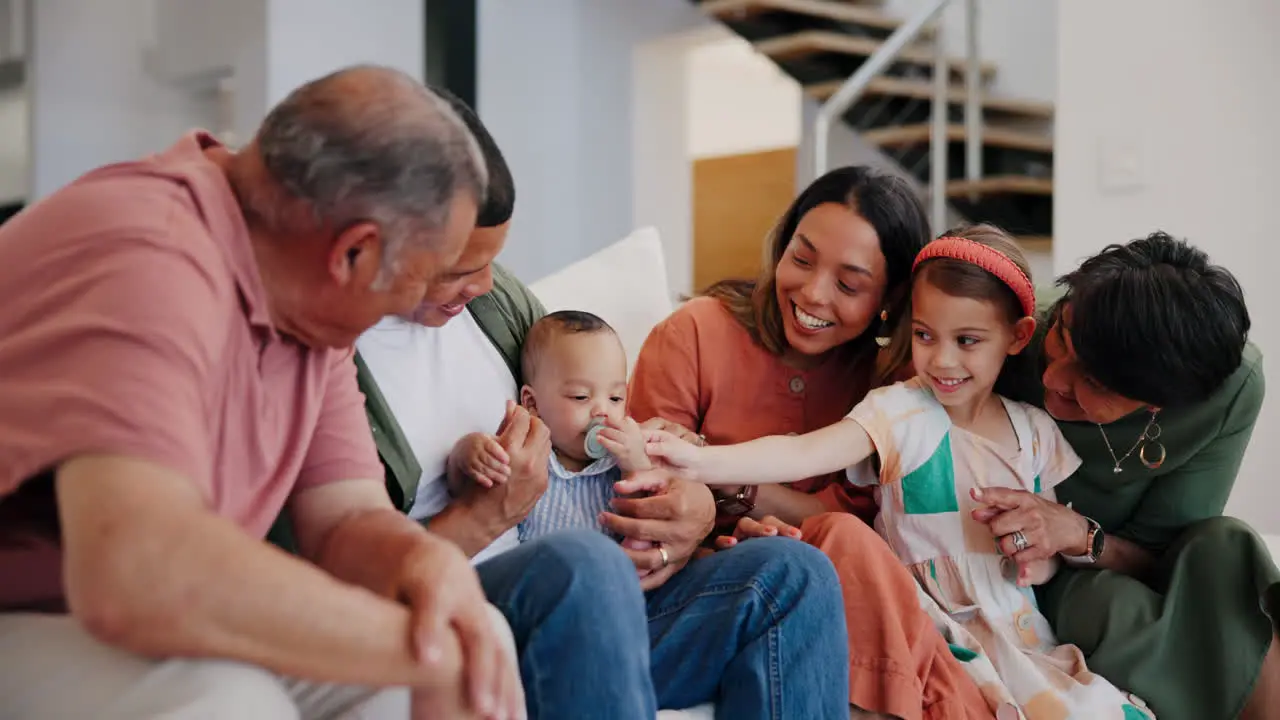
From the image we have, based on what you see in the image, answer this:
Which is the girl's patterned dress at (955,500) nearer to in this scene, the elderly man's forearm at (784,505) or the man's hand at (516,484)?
the elderly man's forearm at (784,505)

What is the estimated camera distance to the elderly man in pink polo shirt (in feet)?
2.93

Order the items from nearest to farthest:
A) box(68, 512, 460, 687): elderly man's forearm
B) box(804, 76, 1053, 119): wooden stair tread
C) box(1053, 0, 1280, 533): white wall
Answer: box(68, 512, 460, 687): elderly man's forearm < box(1053, 0, 1280, 533): white wall < box(804, 76, 1053, 119): wooden stair tread

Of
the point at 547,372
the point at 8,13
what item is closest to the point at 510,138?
the point at 8,13

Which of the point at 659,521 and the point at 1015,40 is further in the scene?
the point at 1015,40

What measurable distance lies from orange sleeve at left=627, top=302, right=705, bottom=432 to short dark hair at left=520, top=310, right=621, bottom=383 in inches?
8.5

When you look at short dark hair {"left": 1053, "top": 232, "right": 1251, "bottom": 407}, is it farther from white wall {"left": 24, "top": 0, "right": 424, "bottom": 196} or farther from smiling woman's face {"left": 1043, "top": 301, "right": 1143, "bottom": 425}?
white wall {"left": 24, "top": 0, "right": 424, "bottom": 196}

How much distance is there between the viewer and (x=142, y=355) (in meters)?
0.92

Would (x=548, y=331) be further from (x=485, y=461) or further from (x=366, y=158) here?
(x=366, y=158)

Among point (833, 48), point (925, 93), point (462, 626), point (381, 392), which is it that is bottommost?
point (462, 626)

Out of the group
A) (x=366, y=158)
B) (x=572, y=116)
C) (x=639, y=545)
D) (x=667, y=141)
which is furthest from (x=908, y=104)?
(x=366, y=158)

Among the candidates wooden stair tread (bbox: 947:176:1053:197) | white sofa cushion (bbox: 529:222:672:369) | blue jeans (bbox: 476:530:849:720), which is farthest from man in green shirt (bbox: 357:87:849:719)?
wooden stair tread (bbox: 947:176:1053:197)

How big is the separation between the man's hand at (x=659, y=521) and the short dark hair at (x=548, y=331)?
0.22m

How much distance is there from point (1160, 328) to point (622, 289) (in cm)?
91

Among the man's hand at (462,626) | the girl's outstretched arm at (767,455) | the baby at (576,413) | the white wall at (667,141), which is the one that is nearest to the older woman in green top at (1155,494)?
the girl's outstretched arm at (767,455)
